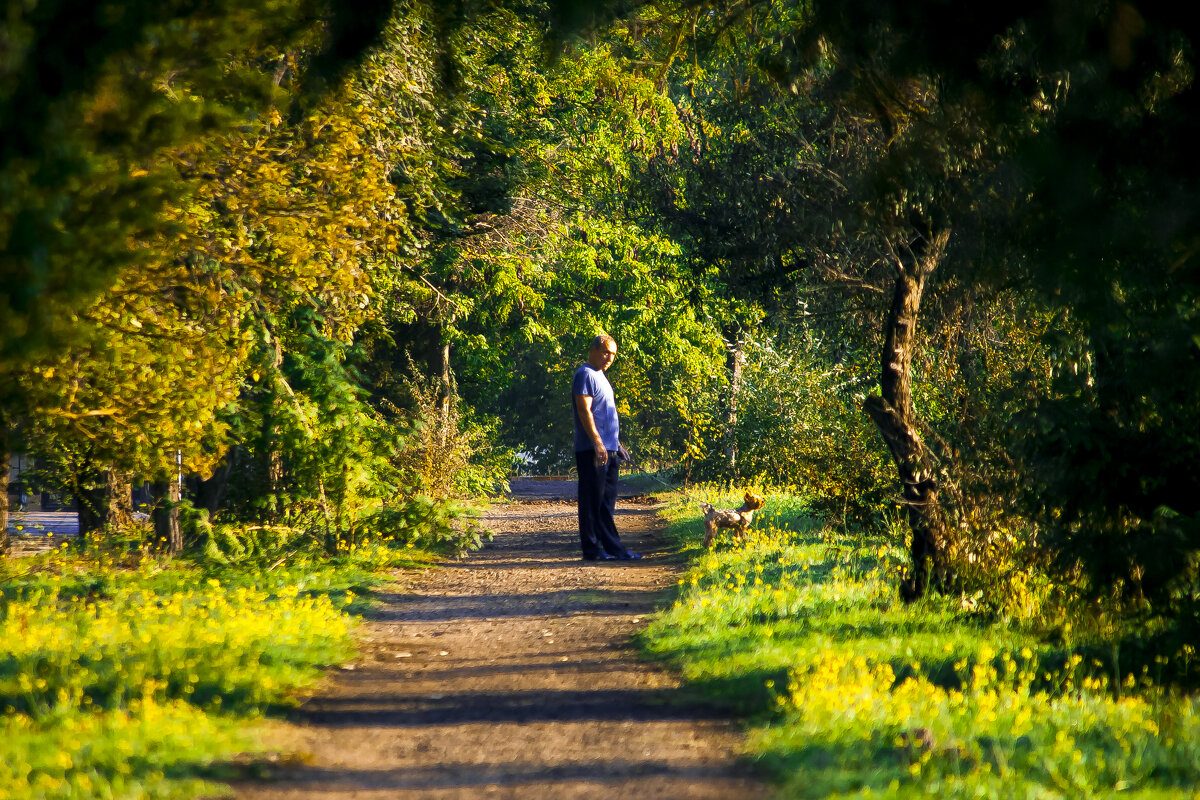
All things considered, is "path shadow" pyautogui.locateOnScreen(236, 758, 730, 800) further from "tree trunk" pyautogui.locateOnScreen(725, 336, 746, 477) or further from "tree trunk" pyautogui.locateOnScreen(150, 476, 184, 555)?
"tree trunk" pyautogui.locateOnScreen(725, 336, 746, 477)

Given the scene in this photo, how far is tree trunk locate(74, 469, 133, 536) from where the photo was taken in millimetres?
12742

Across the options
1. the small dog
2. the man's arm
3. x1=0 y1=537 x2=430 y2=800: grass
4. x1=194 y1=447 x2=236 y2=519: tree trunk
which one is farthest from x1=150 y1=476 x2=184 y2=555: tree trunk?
the small dog

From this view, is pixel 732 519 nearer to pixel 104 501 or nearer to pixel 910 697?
pixel 910 697

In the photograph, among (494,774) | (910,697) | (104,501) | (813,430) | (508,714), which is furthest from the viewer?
(813,430)

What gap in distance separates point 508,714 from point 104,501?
342 inches

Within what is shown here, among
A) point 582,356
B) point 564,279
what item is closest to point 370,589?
point 564,279

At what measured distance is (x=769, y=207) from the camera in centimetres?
1055

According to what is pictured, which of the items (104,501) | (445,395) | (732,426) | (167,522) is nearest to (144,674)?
(167,522)

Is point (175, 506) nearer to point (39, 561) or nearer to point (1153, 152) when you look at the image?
point (39, 561)

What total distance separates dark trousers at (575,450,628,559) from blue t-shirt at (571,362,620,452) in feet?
0.37

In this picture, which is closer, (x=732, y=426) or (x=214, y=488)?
(x=214, y=488)

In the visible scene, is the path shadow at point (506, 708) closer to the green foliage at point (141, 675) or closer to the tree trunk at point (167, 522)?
the green foliage at point (141, 675)

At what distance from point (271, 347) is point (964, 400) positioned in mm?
6444

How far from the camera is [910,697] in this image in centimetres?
559
